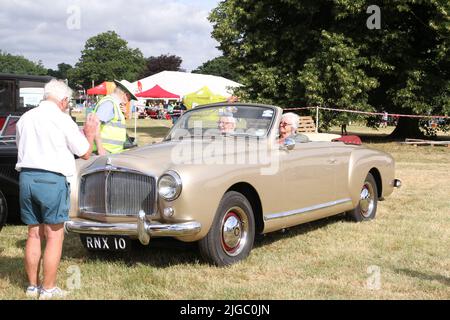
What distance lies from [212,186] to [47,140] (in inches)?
59.2

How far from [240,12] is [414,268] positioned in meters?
17.7

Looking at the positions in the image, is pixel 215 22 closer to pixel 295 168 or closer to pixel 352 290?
pixel 295 168

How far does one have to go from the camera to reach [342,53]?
64.3ft

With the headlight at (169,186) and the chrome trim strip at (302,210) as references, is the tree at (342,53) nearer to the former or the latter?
the chrome trim strip at (302,210)

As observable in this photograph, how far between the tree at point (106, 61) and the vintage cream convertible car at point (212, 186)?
9911 cm

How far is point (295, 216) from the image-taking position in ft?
20.5

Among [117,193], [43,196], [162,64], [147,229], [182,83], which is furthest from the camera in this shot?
[162,64]

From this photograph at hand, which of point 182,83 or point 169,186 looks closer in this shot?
point 169,186

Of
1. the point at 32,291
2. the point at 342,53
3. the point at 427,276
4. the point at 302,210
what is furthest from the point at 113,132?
the point at 342,53

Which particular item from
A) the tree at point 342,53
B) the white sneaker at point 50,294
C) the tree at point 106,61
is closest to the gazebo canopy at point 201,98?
the tree at point 342,53

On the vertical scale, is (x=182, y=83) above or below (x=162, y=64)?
below

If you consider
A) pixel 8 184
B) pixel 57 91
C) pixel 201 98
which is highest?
pixel 201 98

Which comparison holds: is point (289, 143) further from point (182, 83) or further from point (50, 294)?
point (182, 83)
